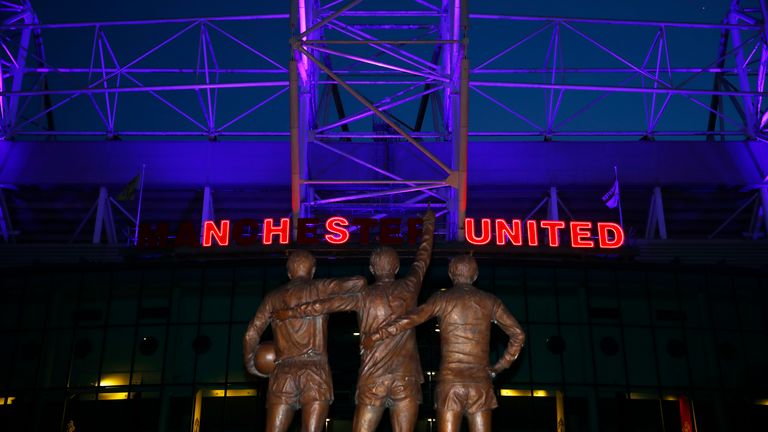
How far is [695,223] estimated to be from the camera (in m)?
41.0

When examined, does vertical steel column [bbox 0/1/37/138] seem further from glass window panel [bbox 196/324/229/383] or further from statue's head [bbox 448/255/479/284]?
statue's head [bbox 448/255/479/284]

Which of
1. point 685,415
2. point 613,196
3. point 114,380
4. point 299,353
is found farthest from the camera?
point 613,196

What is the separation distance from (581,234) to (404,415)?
19.3 meters

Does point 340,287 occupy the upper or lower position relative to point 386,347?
upper

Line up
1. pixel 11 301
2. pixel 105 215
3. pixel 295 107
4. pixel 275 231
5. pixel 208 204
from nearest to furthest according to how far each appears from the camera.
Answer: pixel 295 107 → pixel 11 301 → pixel 275 231 → pixel 208 204 → pixel 105 215

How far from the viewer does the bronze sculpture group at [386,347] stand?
13234 mm

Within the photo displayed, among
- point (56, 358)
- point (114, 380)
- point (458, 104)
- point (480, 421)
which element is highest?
point (458, 104)

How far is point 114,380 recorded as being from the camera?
90.6 feet

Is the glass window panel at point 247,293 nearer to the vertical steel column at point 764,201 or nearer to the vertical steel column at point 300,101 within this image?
the vertical steel column at point 300,101

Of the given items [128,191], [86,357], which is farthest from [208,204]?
[86,357]

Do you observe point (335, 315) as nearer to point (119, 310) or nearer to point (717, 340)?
point (119, 310)

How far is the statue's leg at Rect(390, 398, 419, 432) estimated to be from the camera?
1313 cm

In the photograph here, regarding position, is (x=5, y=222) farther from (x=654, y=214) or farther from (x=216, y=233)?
(x=654, y=214)

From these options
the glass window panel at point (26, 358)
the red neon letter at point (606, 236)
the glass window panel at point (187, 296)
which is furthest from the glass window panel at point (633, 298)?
the glass window panel at point (26, 358)
